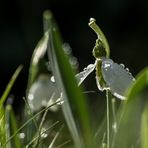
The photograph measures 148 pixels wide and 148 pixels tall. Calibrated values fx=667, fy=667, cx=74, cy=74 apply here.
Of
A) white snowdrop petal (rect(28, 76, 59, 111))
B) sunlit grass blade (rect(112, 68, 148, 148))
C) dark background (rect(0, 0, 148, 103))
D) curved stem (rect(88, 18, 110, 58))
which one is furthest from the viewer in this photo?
dark background (rect(0, 0, 148, 103))

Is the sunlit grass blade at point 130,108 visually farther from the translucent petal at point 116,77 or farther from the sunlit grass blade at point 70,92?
the translucent petal at point 116,77

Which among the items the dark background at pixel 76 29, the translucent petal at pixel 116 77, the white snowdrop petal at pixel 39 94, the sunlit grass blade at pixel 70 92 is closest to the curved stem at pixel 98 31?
the translucent petal at pixel 116 77

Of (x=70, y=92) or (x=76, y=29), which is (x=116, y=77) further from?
(x=76, y=29)

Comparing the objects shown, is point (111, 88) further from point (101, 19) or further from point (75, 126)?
point (101, 19)

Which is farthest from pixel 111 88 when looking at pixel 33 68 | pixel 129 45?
pixel 129 45

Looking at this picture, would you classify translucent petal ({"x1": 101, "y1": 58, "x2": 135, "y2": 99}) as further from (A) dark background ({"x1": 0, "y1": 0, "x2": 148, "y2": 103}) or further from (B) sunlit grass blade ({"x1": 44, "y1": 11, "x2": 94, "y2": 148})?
(A) dark background ({"x1": 0, "y1": 0, "x2": 148, "y2": 103})

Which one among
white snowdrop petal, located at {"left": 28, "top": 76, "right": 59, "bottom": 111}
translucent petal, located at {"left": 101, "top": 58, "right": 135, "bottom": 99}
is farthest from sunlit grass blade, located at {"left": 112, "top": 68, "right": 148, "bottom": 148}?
white snowdrop petal, located at {"left": 28, "top": 76, "right": 59, "bottom": 111}
